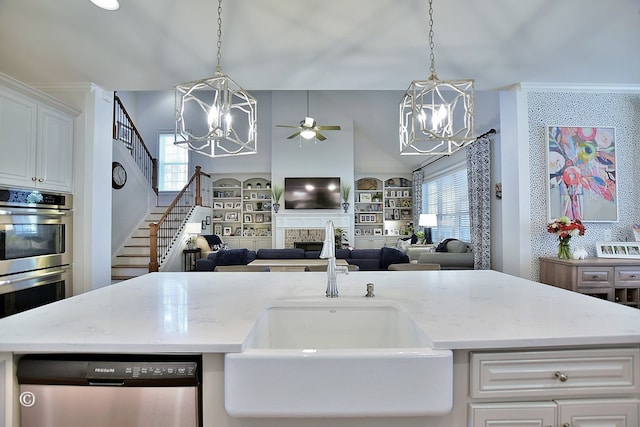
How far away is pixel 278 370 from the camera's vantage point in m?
0.90

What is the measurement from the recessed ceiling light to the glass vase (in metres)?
4.45

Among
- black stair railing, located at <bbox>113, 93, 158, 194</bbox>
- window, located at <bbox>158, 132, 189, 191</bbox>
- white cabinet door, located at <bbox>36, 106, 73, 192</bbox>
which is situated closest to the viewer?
white cabinet door, located at <bbox>36, 106, 73, 192</bbox>

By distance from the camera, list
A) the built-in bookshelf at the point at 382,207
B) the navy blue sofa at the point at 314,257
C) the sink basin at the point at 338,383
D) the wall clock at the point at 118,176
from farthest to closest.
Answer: the built-in bookshelf at the point at 382,207, the wall clock at the point at 118,176, the navy blue sofa at the point at 314,257, the sink basin at the point at 338,383

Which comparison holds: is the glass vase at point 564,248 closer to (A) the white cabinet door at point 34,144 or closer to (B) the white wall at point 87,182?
(B) the white wall at point 87,182

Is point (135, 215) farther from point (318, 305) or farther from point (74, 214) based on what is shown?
point (318, 305)

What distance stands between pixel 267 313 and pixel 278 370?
1.56 ft

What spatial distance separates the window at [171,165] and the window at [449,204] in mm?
6682

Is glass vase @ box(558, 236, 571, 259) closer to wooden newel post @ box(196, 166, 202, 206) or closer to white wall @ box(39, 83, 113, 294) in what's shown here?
white wall @ box(39, 83, 113, 294)

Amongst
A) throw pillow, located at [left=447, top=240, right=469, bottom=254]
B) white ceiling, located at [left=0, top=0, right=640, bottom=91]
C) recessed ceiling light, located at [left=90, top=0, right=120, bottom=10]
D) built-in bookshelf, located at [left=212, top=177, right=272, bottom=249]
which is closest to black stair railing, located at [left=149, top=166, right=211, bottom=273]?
built-in bookshelf, located at [left=212, top=177, right=272, bottom=249]

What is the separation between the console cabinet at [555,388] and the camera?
3.15 ft

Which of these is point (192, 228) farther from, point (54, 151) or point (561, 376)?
point (561, 376)

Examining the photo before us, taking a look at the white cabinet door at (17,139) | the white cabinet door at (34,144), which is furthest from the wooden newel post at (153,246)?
the white cabinet door at (17,139)

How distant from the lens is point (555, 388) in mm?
978

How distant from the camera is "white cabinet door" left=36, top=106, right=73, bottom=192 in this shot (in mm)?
2982
